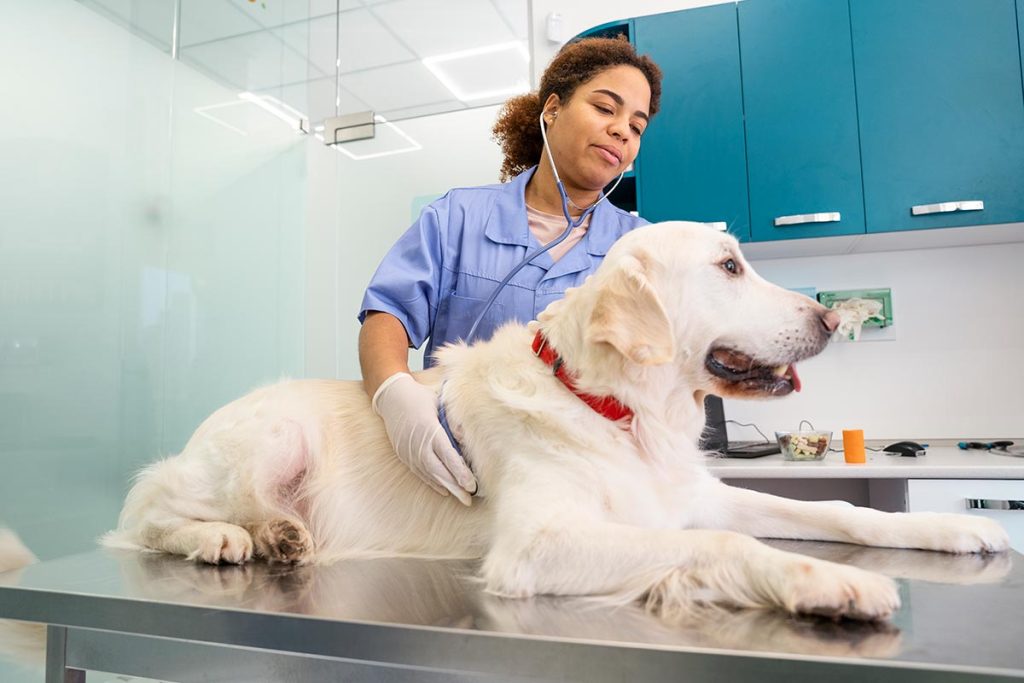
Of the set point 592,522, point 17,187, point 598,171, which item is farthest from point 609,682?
point 17,187

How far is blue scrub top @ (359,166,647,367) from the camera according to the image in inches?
59.6

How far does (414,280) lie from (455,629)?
0.96 metres

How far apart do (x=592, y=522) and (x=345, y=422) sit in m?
0.57

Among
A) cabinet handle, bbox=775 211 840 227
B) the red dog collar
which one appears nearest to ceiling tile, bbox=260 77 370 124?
cabinet handle, bbox=775 211 840 227

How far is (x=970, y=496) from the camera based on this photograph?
1854mm

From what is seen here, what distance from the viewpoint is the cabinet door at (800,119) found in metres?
2.52

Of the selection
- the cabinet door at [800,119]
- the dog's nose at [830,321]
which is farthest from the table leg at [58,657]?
the cabinet door at [800,119]

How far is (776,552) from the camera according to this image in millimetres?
658

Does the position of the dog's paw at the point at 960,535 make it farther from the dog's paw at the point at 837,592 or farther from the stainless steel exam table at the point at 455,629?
the dog's paw at the point at 837,592

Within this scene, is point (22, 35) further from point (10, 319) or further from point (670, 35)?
point (670, 35)

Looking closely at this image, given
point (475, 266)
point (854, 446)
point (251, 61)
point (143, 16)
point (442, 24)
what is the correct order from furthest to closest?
1. point (442, 24)
2. point (251, 61)
3. point (143, 16)
4. point (854, 446)
5. point (475, 266)

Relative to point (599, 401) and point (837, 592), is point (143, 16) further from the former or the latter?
point (837, 592)

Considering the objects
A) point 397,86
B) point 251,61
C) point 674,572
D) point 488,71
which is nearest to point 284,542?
point 674,572

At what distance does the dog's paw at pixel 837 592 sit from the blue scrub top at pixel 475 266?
0.97 m
